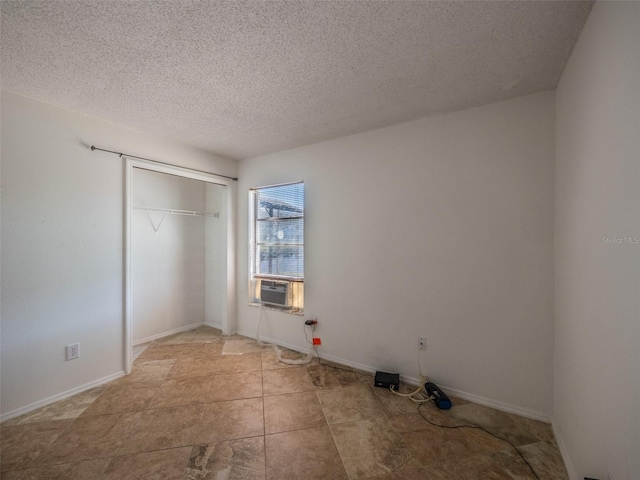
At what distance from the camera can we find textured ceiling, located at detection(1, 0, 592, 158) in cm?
117

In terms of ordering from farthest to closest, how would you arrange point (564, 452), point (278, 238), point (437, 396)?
1. point (278, 238)
2. point (437, 396)
3. point (564, 452)

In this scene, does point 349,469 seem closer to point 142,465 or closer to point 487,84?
point 142,465

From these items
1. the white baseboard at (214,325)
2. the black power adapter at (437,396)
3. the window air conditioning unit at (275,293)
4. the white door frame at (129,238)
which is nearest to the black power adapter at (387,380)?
the black power adapter at (437,396)

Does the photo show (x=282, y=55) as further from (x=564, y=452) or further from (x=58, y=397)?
(x=58, y=397)

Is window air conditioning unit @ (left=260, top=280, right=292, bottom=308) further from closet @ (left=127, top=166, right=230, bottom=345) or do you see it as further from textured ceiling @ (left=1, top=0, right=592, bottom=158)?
textured ceiling @ (left=1, top=0, right=592, bottom=158)

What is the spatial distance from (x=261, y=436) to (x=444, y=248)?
1.95 m

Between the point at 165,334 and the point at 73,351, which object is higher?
the point at 73,351

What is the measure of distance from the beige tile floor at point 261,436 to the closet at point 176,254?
1233mm

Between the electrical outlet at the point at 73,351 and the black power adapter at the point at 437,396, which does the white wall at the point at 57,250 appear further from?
the black power adapter at the point at 437,396

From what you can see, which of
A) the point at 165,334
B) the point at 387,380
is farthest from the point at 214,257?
the point at 387,380

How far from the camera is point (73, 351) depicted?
6.86 feet

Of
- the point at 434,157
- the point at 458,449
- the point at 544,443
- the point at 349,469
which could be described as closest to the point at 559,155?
the point at 434,157

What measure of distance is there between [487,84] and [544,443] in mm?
2377

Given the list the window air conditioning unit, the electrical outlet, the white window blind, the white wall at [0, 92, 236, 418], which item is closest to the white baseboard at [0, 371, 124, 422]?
the white wall at [0, 92, 236, 418]
